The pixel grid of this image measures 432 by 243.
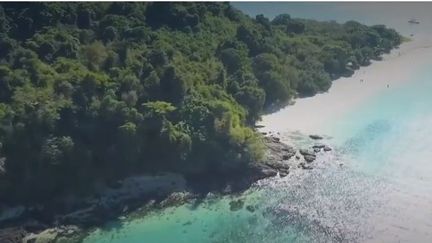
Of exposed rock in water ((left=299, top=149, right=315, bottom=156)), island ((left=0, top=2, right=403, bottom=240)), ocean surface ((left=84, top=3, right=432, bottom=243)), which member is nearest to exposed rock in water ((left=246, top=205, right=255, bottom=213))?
ocean surface ((left=84, top=3, right=432, bottom=243))

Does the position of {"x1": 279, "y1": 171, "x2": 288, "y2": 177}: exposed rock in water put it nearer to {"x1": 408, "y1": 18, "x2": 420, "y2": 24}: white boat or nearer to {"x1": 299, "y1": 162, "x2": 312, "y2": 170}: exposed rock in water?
{"x1": 299, "y1": 162, "x2": 312, "y2": 170}: exposed rock in water

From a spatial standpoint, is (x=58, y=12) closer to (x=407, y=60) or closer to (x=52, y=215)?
(x=52, y=215)

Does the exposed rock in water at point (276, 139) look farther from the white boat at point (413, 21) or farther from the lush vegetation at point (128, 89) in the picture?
the white boat at point (413, 21)

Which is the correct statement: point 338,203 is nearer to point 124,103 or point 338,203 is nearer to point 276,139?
point 276,139

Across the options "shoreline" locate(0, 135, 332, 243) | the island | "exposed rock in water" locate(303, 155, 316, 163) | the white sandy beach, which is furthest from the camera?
the white sandy beach

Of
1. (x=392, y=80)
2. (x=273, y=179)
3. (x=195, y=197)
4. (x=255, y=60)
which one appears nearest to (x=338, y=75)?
(x=392, y=80)

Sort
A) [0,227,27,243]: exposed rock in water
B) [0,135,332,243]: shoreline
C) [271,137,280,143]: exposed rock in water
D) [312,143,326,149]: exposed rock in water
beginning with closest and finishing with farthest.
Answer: [0,227,27,243]: exposed rock in water
[0,135,332,243]: shoreline
[312,143,326,149]: exposed rock in water
[271,137,280,143]: exposed rock in water

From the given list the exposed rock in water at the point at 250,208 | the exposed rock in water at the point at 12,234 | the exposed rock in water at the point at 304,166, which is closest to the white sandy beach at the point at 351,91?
the exposed rock in water at the point at 304,166
